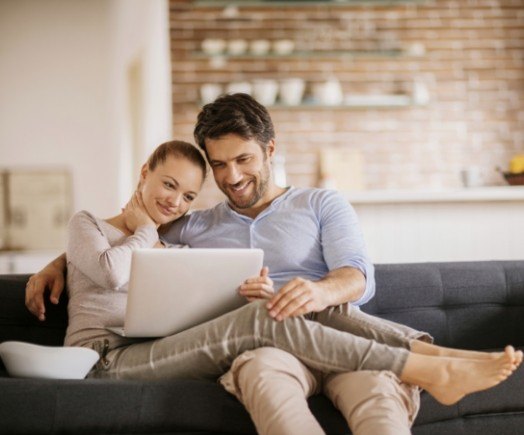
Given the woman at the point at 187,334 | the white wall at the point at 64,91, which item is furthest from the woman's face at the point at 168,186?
the white wall at the point at 64,91

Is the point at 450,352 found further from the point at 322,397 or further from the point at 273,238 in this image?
the point at 273,238

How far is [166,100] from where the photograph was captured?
5332mm

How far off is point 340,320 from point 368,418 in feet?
1.40

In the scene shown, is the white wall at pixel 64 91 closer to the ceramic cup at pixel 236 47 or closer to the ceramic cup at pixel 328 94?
the ceramic cup at pixel 236 47

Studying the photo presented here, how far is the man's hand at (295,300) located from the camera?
72.7 inches

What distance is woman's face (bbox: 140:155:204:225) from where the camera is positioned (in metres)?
2.27

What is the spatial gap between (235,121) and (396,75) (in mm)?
3572

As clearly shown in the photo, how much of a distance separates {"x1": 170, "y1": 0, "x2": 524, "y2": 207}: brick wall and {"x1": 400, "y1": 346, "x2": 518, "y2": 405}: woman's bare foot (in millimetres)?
3829

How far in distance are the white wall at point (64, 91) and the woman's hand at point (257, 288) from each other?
15.2 ft

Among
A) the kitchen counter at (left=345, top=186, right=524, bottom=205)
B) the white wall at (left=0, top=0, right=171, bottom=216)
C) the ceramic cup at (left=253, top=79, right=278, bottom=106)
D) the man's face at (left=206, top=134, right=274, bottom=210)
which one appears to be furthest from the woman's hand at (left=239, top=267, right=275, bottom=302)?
the white wall at (left=0, top=0, right=171, bottom=216)

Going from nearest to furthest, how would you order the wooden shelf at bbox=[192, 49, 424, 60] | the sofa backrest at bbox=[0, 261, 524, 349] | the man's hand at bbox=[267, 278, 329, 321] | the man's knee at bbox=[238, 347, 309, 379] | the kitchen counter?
the man's knee at bbox=[238, 347, 309, 379] < the man's hand at bbox=[267, 278, 329, 321] < the sofa backrest at bbox=[0, 261, 524, 349] < the kitchen counter < the wooden shelf at bbox=[192, 49, 424, 60]

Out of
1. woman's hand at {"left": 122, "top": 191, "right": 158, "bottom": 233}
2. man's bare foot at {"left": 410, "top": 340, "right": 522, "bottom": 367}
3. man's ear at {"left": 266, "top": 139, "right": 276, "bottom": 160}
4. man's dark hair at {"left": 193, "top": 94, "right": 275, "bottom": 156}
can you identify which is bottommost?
man's bare foot at {"left": 410, "top": 340, "right": 522, "bottom": 367}

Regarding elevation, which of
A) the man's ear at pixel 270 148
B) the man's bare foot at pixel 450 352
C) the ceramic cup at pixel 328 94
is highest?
the ceramic cup at pixel 328 94

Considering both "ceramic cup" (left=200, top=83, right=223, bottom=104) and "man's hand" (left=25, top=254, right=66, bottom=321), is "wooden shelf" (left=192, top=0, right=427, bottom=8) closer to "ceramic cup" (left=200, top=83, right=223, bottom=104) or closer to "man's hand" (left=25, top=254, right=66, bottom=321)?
"ceramic cup" (left=200, top=83, right=223, bottom=104)
